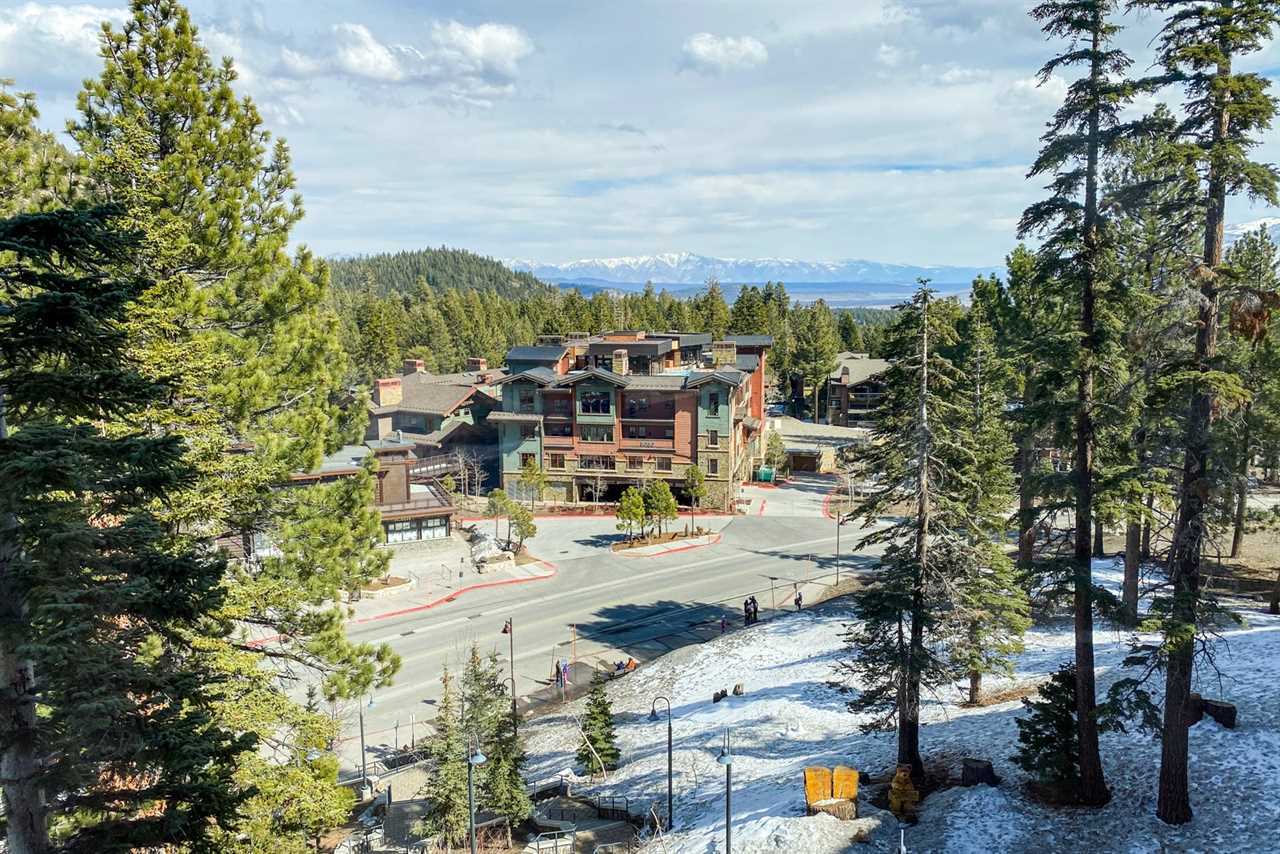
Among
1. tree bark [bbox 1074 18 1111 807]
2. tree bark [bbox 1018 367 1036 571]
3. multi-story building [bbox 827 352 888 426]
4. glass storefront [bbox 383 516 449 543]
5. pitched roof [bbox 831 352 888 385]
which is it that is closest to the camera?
tree bark [bbox 1074 18 1111 807]

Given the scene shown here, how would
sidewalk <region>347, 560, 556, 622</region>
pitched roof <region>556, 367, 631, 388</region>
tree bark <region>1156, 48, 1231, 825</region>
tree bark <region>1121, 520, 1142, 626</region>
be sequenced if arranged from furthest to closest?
pitched roof <region>556, 367, 631, 388</region> < sidewalk <region>347, 560, 556, 622</region> < tree bark <region>1121, 520, 1142, 626</region> < tree bark <region>1156, 48, 1231, 825</region>

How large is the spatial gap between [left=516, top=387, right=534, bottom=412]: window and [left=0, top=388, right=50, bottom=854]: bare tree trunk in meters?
52.8

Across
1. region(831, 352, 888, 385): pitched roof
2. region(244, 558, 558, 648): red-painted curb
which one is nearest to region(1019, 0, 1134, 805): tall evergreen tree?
region(244, 558, 558, 648): red-painted curb

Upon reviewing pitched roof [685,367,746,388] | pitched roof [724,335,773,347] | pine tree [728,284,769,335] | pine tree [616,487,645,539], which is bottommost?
pine tree [616,487,645,539]

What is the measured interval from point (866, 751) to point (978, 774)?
423 centimetres

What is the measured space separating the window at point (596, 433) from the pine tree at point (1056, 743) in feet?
146

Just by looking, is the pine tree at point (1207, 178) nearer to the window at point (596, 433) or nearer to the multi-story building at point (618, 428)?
the multi-story building at point (618, 428)

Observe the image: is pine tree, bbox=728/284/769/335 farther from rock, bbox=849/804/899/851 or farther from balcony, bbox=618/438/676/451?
rock, bbox=849/804/899/851

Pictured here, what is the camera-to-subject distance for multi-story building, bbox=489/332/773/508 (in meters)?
58.7

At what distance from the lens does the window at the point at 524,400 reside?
2424 inches

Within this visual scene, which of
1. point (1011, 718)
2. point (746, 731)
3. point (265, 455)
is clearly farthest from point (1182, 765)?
point (265, 455)

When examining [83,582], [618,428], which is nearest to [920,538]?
[83,582]

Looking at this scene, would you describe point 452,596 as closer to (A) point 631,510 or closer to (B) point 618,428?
(A) point 631,510

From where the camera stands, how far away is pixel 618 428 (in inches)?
2382
